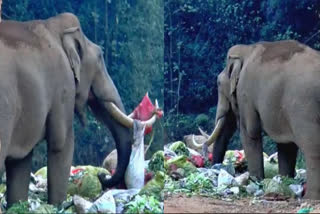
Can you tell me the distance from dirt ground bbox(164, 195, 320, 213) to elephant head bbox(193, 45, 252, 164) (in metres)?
1.09

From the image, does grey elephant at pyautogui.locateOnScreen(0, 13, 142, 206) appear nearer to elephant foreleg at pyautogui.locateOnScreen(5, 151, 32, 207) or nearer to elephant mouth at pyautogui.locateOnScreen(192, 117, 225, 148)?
elephant foreleg at pyautogui.locateOnScreen(5, 151, 32, 207)

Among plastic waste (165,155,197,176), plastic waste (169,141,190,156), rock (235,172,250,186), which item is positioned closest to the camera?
rock (235,172,250,186)

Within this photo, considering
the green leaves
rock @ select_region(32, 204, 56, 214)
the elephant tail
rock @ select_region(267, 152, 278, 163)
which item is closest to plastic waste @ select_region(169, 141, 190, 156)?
rock @ select_region(267, 152, 278, 163)

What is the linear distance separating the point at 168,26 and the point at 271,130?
944 millimetres

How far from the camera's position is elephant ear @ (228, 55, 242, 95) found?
222 inches

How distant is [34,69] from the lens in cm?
429

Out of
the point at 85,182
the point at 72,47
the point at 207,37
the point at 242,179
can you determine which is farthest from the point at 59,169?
the point at 207,37

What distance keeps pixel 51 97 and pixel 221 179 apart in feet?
4.12

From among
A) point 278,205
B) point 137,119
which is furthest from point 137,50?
point 278,205

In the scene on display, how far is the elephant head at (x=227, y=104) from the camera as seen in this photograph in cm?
564

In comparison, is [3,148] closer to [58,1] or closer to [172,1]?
[58,1]

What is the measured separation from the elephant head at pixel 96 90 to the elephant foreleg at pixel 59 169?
7.9 inches

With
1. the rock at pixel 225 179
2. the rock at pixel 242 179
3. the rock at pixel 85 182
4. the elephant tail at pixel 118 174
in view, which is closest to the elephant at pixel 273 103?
the rock at pixel 242 179

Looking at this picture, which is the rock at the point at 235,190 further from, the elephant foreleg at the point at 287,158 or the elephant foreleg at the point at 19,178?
the elephant foreleg at the point at 19,178
